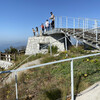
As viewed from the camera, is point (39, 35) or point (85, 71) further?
point (39, 35)

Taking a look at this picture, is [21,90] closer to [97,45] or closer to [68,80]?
[68,80]

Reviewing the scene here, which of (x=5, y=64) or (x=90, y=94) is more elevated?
(x=90, y=94)

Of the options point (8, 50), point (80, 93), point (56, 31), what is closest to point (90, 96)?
point (80, 93)

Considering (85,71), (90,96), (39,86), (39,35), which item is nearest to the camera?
(90,96)

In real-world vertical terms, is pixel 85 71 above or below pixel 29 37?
below

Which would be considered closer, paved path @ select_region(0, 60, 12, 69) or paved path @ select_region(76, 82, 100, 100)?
paved path @ select_region(76, 82, 100, 100)

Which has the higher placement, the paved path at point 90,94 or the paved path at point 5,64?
the paved path at point 90,94

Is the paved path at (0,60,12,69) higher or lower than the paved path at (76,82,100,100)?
→ lower

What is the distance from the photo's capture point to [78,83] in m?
3.42

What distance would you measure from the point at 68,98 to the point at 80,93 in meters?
0.34

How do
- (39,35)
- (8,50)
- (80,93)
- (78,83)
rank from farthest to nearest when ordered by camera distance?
(8,50)
(39,35)
(78,83)
(80,93)

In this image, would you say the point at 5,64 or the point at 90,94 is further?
the point at 5,64

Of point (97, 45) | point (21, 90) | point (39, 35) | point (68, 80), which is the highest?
point (39, 35)

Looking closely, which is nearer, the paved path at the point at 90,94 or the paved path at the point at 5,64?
the paved path at the point at 90,94
